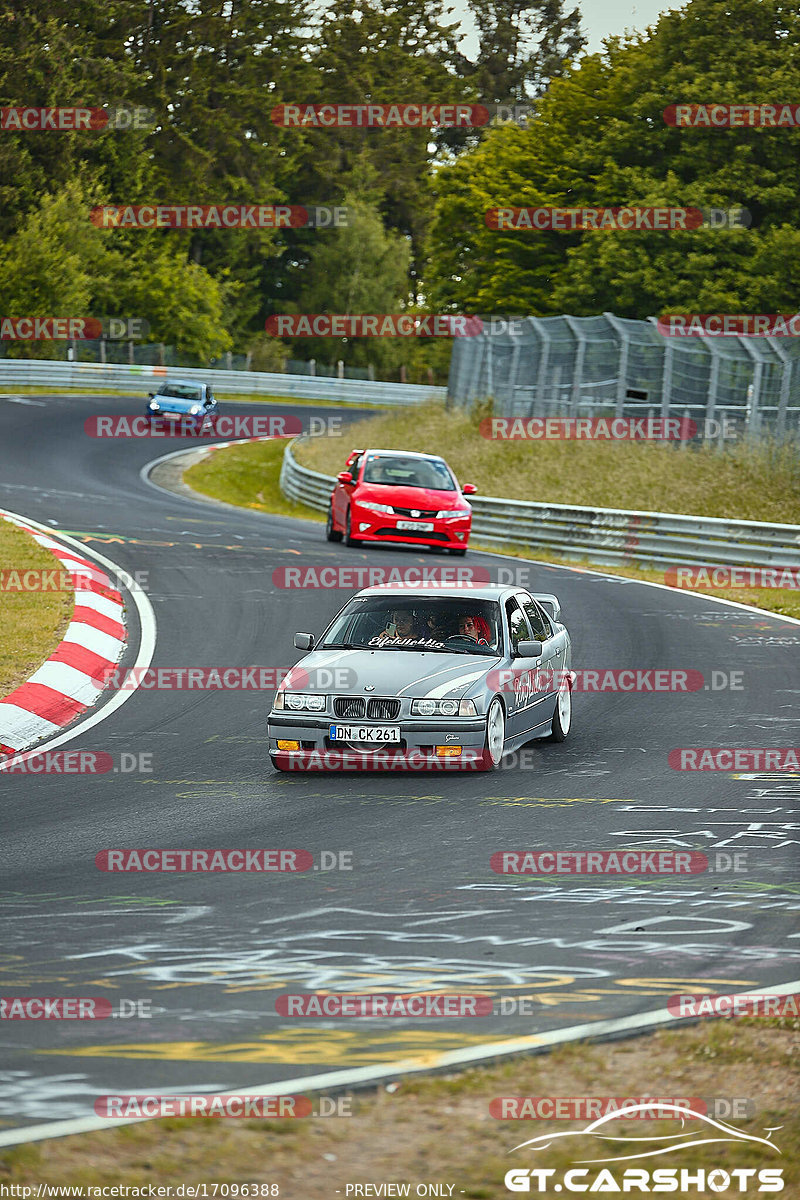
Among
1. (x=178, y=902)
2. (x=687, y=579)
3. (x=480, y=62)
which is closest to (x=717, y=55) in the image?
(x=687, y=579)

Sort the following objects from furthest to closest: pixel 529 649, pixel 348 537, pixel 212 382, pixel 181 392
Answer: pixel 212 382 < pixel 181 392 < pixel 348 537 < pixel 529 649

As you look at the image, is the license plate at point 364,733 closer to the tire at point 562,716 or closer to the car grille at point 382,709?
the car grille at point 382,709

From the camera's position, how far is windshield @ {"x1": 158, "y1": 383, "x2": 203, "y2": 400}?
50.2m

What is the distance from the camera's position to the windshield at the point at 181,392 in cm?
5016

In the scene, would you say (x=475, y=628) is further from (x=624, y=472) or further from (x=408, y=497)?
(x=624, y=472)

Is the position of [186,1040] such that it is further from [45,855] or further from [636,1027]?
[45,855]

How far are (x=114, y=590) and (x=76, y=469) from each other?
19.5 m

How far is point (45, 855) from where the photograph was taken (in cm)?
807

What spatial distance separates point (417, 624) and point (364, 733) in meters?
1.50

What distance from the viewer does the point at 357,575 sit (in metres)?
21.4

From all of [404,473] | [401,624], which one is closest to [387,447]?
[404,473]

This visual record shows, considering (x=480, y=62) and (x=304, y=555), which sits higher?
(x=480, y=62)

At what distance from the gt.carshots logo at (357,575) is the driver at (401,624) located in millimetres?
8250

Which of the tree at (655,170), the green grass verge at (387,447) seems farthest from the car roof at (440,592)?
the tree at (655,170)
